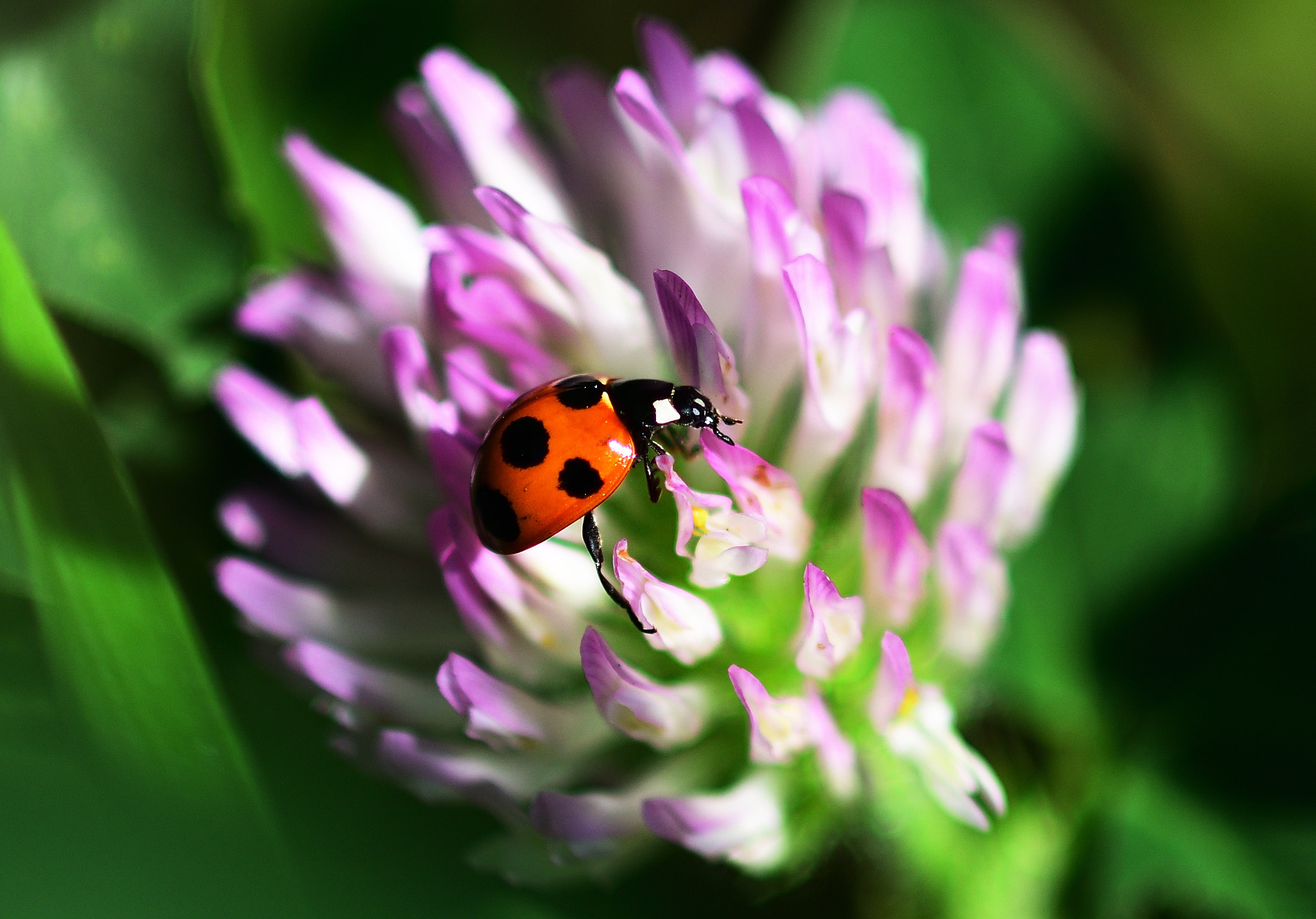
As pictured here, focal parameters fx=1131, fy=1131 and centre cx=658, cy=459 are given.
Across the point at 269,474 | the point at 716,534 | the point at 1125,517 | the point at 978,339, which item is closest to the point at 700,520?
the point at 716,534

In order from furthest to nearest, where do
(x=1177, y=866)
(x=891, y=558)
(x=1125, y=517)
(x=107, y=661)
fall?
1. (x=1125, y=517)
2. (x=1177, y=866)
3. (x=891, y=558)
4. (x=107, y=661)

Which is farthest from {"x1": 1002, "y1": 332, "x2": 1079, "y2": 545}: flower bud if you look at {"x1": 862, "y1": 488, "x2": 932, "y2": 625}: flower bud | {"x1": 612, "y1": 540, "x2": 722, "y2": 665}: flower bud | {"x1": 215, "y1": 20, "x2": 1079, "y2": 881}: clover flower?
{"x1": 612, "y1": 540, "x2": 722, "y2": 665}: flower bud

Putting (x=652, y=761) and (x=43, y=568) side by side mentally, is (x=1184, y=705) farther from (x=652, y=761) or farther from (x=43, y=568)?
(x=43, y=568)

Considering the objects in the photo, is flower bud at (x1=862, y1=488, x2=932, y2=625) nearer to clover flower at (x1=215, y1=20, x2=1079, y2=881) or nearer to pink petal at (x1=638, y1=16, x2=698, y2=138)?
clover flower at (x1=215, y1=20, x2=1079, y2=881)

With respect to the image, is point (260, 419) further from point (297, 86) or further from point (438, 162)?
point (297, 86)

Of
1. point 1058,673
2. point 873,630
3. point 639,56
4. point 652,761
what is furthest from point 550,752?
point 639,56

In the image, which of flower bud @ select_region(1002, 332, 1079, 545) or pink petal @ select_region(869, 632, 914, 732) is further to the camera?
flower bud @ select_region(1002, 332, 1079, 545)
